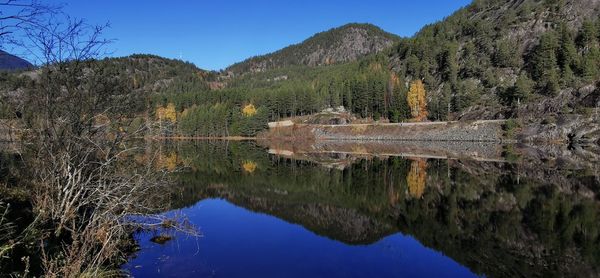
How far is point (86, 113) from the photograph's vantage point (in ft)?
55.1

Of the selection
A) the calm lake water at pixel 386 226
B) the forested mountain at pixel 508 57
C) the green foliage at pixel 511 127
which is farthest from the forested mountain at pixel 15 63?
the forested mountain at pixel 508 57

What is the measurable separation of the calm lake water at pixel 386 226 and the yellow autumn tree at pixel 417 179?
170 millimetres

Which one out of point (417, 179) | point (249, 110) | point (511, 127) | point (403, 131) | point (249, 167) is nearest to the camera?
point (417, 179)

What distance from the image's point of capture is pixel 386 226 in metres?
24.2

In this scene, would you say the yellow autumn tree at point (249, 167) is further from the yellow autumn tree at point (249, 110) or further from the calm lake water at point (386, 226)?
the yellow autumn tree at point (249, 110)

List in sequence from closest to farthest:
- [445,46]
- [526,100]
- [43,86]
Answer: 1. [43,86]
2. [526,100]
3. [445,46]

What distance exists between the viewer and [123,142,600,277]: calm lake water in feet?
54.5

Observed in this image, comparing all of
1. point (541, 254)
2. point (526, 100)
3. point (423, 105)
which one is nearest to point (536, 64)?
point (526, 100)

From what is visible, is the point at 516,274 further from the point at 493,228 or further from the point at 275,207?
the point at 275,207

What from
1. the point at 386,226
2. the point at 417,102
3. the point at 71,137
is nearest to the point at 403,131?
the point at 417,102

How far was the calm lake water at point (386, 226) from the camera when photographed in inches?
655

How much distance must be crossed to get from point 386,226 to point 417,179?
1791cm

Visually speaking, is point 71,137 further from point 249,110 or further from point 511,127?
point 249,110

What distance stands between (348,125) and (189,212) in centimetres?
11010
